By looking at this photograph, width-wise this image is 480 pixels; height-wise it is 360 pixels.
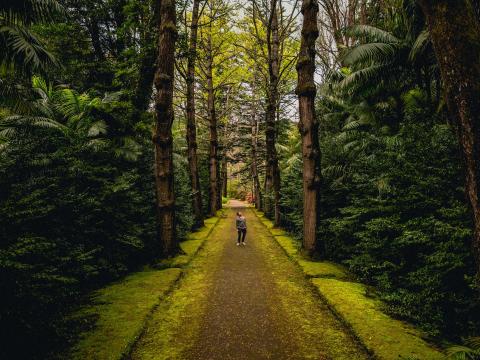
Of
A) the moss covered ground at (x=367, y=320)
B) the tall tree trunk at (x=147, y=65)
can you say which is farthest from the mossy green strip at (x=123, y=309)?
the tall tree trunk at (x=147, y=65)

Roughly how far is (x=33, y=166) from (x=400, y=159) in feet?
23.8

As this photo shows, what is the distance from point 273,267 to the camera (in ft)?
27.8

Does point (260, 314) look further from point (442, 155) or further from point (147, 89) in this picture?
point (147, 89)

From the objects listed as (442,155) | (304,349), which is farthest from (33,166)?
(442,155)

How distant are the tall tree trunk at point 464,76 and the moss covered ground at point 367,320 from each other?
5.56 ft

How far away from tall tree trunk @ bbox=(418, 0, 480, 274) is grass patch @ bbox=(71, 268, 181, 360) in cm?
426

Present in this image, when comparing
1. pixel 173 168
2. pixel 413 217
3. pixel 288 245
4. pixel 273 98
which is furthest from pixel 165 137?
pixel 273 98

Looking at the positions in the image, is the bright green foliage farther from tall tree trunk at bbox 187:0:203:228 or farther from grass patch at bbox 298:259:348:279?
tall tree trunk at bbox 187:0:203:228

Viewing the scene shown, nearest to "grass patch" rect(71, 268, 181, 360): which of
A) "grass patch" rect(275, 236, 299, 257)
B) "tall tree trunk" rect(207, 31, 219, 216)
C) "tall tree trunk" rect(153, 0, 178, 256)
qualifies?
"tall tree trunk" rect(153, 0, 178, 256)

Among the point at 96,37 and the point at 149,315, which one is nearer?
the point at 149,315

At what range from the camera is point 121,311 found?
498 cm

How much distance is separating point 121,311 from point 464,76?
222 inches

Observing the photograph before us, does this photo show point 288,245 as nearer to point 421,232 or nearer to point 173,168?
point 173,168

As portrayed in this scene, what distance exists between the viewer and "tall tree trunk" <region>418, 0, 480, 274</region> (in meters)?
2.63
